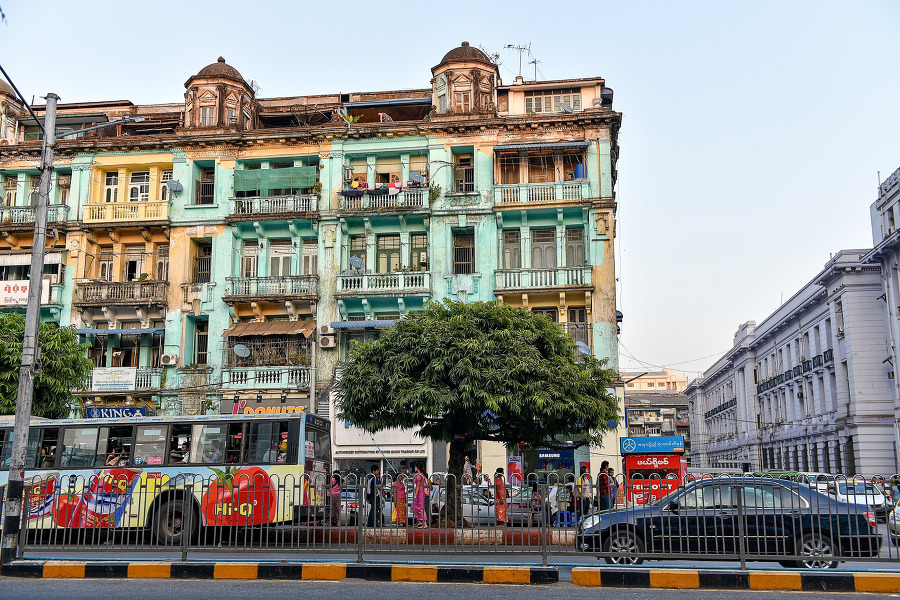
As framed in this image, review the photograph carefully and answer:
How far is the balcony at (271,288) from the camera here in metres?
32.3

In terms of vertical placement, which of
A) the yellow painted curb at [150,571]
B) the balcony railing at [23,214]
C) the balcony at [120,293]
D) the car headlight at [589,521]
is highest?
the balcony railing at [23,214]

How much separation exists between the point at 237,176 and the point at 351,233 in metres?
5.11

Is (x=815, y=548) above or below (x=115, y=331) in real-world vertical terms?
below

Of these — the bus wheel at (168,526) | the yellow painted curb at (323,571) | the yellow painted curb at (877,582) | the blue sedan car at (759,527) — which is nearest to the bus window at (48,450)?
the bus wheel at (168,526)

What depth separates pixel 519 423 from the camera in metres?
21.5

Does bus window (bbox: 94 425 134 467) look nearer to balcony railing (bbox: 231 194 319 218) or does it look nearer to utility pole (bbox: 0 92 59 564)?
utility pole (bbox: 0 92 59 564)

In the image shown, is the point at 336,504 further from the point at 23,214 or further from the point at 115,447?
the point at 23,214

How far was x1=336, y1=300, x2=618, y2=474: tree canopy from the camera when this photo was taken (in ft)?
66.5

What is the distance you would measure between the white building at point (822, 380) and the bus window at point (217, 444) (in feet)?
119

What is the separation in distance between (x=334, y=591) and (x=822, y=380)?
47303 mm

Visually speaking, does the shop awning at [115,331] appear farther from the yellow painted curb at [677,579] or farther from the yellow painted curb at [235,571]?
the yellow painted curb at [677,579]

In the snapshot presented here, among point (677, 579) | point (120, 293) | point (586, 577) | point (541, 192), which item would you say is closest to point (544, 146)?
point (541, 192)

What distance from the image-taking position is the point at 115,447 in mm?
18266

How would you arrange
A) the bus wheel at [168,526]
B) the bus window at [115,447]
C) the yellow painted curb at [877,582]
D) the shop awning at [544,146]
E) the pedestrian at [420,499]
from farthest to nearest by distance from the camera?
the shop awning at [544,146]
the bus window at [115,447]
the pedestrian at [420,499]
the bus wheel at [168,526]
the yellow painted curb at [877,582]
